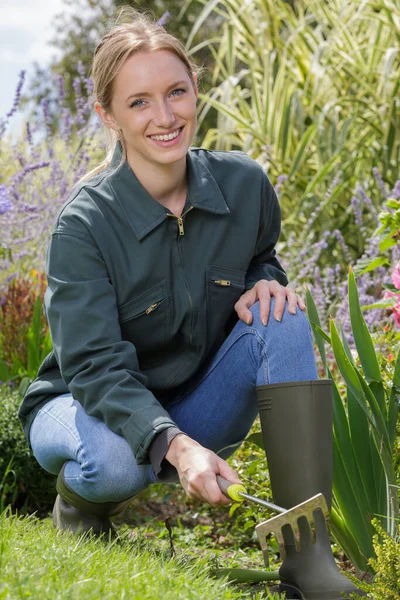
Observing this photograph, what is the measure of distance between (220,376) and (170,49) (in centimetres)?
88

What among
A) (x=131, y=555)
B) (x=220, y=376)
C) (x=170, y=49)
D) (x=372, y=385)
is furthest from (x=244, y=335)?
(x=170, y=49)

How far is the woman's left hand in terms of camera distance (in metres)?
2.16

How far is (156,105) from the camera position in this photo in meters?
2.27

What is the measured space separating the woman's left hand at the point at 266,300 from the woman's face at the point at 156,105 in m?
0.41

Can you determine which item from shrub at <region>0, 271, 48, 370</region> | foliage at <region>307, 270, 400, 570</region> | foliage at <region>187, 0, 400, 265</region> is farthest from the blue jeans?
foliage at <region>187, 0, 400, 265</region>

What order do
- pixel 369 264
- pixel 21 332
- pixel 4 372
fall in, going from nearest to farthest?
pixel 369 264, pixel 4 372, pixel 21 332

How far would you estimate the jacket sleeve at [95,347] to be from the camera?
1.95 meters

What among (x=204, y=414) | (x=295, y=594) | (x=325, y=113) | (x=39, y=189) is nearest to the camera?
(x=295, y=594)

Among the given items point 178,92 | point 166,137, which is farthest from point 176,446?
point 178,92

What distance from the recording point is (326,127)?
18.1ft

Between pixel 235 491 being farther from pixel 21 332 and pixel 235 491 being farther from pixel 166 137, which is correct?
pixel 21 332

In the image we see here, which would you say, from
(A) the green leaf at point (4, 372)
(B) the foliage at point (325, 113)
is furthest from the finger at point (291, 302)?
(B) the foliage at point (325, 113)

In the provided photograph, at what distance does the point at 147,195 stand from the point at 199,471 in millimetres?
848

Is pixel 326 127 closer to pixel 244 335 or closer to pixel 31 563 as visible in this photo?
pixel 244 335
